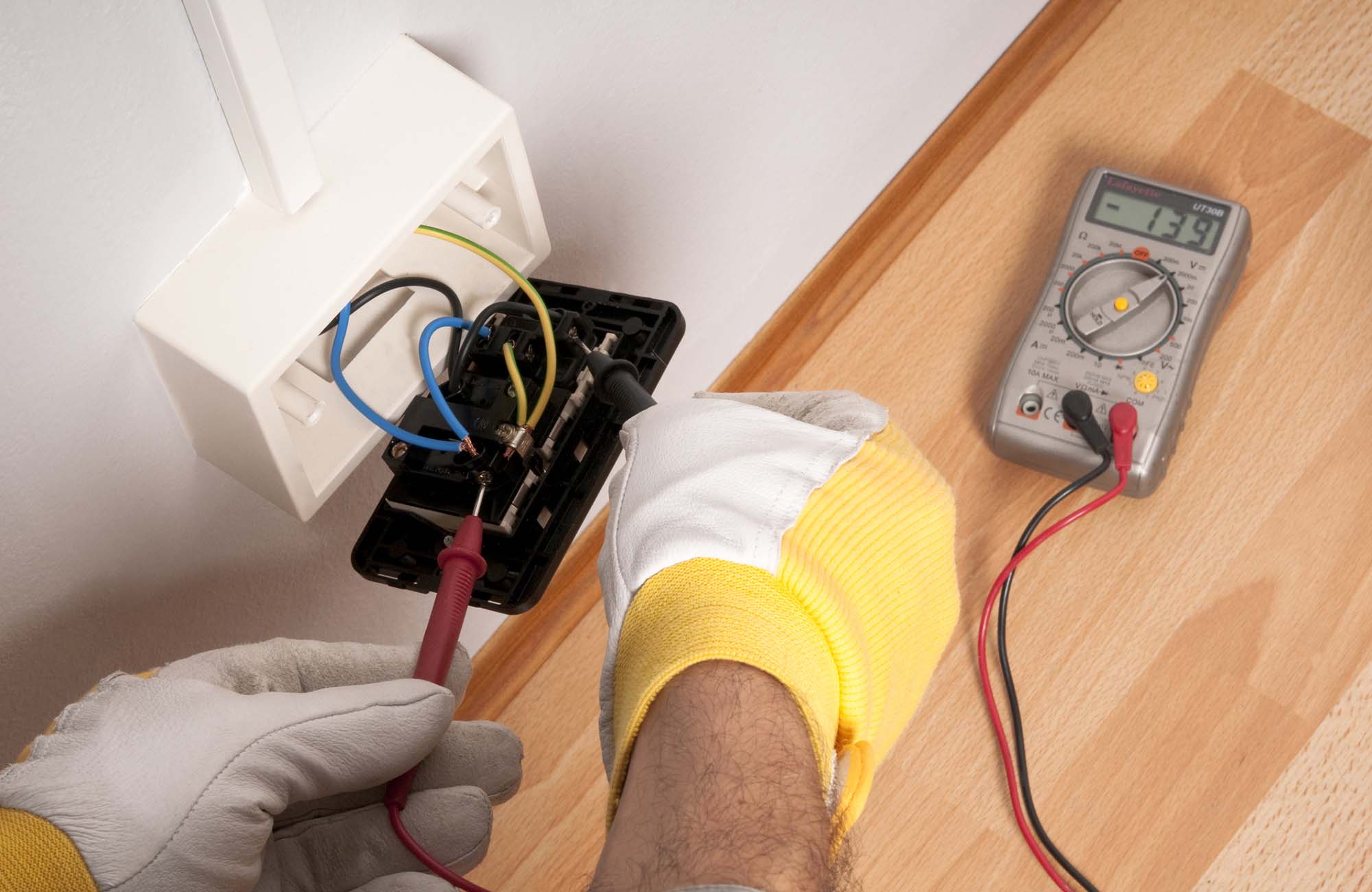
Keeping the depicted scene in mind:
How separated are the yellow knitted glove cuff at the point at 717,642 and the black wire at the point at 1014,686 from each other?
0.88 feet

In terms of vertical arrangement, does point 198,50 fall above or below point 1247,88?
below

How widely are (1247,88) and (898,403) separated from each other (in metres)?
0.34

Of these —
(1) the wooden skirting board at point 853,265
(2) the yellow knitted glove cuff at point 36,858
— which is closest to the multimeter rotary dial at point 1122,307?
(1) the wooden skirting board at point 853,265

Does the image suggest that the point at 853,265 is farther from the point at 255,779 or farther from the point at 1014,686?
the point at 255,779

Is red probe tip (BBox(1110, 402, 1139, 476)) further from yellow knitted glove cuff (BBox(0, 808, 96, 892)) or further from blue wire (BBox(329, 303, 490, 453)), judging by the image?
yellow knitted glove cuff (BBox(0, 808, 96, 892))

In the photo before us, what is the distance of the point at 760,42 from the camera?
2.07 ft

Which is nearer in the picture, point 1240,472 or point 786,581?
point 786,581

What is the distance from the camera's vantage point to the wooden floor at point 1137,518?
0.64 metres

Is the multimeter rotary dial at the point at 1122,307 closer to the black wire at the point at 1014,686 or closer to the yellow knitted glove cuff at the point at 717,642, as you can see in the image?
the black wire at the point at 1014,686

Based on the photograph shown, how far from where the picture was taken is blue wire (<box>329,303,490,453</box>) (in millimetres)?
457

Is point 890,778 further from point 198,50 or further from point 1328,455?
point 198,50

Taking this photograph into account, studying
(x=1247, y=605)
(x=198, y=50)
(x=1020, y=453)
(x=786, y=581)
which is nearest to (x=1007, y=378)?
(x=1020, y=453)

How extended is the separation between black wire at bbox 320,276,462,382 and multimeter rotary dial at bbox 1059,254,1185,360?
41 centimetres

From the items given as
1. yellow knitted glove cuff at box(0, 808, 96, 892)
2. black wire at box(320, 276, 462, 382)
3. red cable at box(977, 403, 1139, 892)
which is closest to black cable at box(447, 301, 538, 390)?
black wire at box(320, 276, 462, 382)
